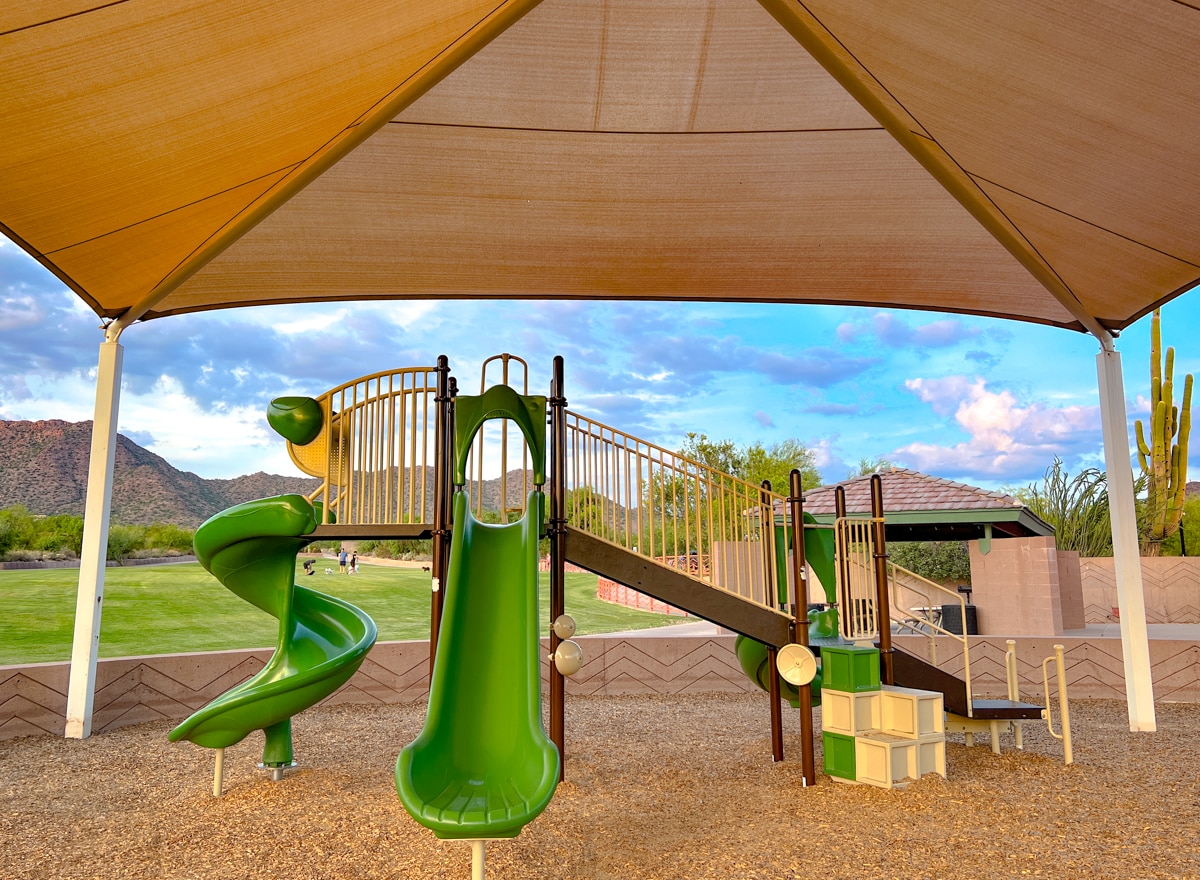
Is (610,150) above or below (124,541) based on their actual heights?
above

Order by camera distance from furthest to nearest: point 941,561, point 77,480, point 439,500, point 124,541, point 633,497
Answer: point 77,480, point 124,541, point 941,561, point 633,497, point 439,500

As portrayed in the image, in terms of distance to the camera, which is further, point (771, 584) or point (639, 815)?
point (771, 584)

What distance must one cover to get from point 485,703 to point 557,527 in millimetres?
1626

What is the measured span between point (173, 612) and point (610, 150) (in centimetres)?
2103

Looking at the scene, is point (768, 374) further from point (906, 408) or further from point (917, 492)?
point (917, 492)

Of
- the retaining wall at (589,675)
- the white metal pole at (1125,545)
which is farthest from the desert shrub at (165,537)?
the white metal pole at (1125,545)

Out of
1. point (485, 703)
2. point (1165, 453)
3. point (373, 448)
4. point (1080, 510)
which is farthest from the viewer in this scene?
point (1165, 453)

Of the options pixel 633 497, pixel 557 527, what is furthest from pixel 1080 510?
pixel 557 527

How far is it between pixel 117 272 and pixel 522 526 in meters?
3.93

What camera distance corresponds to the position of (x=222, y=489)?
99.7 feet

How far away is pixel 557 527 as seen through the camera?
19.3 feet

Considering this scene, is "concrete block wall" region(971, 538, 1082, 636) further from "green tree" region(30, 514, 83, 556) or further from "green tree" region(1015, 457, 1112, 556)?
"green tree" region(30, 514, 83, 556)

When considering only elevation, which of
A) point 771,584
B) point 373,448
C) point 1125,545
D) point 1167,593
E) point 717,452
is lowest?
point 1167,593

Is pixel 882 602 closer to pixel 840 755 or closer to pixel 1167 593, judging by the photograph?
pixel 840 755
